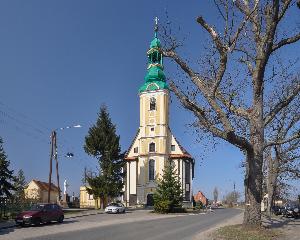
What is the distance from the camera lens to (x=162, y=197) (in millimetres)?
49062

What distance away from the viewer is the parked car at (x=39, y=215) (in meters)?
27.7

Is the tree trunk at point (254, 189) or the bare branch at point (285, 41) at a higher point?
the bare branch at point (285, 41)

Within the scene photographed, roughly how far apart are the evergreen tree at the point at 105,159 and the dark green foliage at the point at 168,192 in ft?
34.3

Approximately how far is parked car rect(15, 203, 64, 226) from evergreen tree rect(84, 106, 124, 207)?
87.1 ft

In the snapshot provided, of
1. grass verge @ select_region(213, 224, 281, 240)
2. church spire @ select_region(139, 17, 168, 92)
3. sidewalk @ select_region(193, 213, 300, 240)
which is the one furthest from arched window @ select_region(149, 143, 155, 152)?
grass verge @ select_region(213, 224, 281, 240)

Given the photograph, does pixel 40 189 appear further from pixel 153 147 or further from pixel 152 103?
pixel 152 103

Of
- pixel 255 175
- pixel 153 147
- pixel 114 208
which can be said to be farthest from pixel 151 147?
pixel 255 175

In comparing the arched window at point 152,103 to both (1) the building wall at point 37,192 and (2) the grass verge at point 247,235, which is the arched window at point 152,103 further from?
(2) the grass verge at point 247,235

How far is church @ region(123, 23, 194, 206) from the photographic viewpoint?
7688 centimetres

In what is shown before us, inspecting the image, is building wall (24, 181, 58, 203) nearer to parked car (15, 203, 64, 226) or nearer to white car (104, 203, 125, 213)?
white car (104, 203, 125, 213)

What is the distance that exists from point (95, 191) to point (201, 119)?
41115 mm

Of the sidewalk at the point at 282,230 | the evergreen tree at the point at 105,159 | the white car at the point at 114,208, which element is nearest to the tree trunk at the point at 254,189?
the sidewalk at the point at 282,230

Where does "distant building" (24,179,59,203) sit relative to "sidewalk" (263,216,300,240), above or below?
above

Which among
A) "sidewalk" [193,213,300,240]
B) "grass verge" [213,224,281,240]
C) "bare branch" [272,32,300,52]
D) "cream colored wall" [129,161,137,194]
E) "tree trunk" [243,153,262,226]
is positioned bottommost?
"sidewalk" [193,213,300,240]
